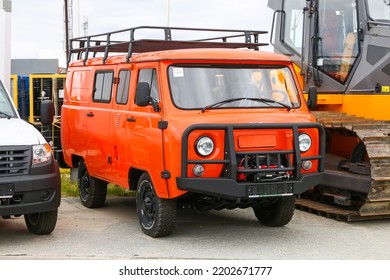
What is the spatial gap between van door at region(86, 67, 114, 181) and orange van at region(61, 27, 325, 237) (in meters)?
0.04

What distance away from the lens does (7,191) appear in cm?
823

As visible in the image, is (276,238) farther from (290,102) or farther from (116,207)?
(116,207)

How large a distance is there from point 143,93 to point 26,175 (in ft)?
5.48

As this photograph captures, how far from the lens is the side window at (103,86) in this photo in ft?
34.2

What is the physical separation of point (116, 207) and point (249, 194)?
382 centimetres

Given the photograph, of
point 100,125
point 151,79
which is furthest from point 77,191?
point 151,79

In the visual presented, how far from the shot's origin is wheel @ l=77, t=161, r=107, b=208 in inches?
441

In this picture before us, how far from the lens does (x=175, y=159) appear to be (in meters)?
8.27

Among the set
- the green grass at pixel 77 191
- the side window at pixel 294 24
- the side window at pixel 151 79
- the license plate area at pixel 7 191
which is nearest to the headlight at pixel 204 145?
the side window at pixel 151 79

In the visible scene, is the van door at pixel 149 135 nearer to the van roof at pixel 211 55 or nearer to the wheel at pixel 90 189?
the van roof at pixel 211 55

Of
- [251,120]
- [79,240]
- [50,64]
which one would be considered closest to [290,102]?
[251,120]

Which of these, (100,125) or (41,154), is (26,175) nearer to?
(41,154)

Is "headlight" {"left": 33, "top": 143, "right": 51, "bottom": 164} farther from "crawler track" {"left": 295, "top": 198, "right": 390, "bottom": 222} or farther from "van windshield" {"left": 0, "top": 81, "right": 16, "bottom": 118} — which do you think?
"crawler track" {"left": 295, "top": 198, "right": 390, "bottom": 222}

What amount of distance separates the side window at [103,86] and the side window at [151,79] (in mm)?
1056
